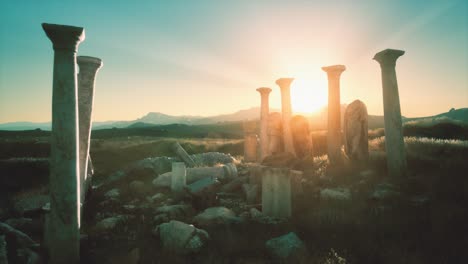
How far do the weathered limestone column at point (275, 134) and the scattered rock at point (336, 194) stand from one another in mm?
6504

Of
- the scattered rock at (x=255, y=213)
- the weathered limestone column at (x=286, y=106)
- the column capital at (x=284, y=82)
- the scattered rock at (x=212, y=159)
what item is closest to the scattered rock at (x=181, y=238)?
the scattered rock at (x=255, y=213)

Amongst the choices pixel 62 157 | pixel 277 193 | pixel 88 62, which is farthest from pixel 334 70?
pixel 62 157

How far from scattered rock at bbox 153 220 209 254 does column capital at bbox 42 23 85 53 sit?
11.8ft

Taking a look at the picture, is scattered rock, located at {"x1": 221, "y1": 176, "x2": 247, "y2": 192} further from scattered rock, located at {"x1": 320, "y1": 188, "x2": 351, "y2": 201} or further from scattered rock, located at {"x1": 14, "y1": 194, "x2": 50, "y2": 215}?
scattered rock, located at {"x1": 14, "y1": 194, "x2": 50, "y2": 215}

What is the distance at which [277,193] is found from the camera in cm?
701

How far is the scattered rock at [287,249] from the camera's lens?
4.50 meters

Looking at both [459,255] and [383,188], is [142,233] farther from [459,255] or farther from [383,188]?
[383,188]

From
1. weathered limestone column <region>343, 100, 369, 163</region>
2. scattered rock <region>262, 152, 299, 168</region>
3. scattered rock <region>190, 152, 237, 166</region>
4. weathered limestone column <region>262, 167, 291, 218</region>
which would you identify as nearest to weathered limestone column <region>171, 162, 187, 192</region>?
scattered rock <region>262, 152, 299, 168</region>

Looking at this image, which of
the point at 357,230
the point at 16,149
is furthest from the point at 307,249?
the point at 16,149

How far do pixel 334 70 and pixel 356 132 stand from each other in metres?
2.91

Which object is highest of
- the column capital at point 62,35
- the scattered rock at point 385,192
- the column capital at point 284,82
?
the column capital at point 284,82

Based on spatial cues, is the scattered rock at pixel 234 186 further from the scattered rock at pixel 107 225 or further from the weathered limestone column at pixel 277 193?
the scattered rock at pixel 107 225

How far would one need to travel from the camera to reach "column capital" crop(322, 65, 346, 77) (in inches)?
484

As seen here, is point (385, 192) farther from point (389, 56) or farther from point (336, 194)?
point (389, 56)
